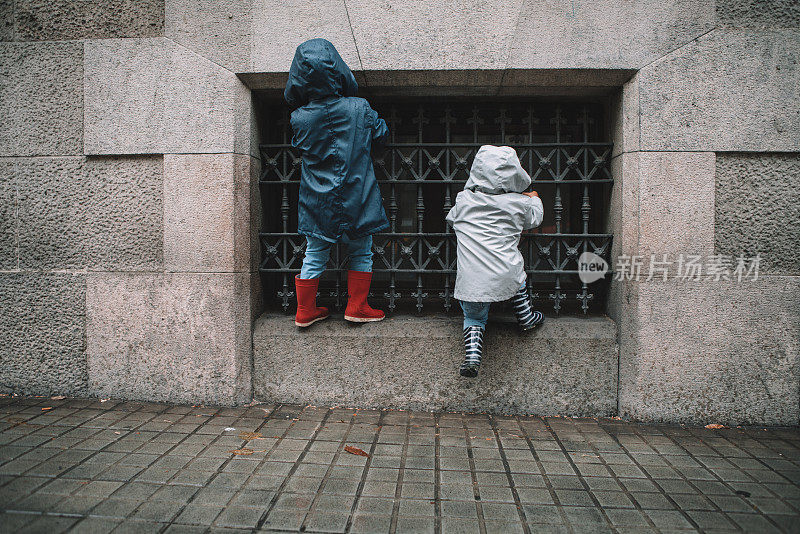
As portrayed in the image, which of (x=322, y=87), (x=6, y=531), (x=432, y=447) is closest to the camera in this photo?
(x=6, y=531)

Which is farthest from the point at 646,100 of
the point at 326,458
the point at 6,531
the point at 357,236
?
the point at 6,531

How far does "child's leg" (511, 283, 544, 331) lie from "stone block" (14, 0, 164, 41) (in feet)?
10.9

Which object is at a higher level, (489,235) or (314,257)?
(489,235)

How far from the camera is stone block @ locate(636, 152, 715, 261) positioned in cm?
336

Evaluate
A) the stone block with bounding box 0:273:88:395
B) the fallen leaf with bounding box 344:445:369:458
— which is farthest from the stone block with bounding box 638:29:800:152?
the stone block with bounding box 0:273:88:395

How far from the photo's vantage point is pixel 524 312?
340 centimetres

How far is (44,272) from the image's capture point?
12.1 ft

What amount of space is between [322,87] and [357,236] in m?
1.05

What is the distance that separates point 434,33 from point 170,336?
118 inches

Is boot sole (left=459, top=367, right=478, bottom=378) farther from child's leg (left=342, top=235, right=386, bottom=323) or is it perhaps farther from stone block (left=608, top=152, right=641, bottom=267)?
stone block (left=608, top=152, right=641, bottom=267)

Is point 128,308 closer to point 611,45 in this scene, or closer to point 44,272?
point 44,272

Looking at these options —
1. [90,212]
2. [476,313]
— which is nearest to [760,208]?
[476,313]

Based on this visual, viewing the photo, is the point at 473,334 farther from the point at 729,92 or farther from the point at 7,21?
the point at 7,21

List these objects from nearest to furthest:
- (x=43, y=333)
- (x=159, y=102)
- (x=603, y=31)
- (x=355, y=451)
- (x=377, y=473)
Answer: (x=377, y=473) → (x=355, y=451) → (x=603, y=31) → (x=159, y=102) → (x=43, y=333)
